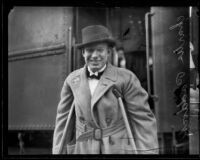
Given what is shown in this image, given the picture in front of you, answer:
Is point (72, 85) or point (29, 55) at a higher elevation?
point (29, 55)

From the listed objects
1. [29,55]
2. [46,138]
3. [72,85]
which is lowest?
[46,138]

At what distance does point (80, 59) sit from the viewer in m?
8.00

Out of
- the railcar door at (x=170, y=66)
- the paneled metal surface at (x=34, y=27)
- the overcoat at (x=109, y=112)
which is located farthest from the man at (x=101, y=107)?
the paneled metal surface at (x=34, y=27)

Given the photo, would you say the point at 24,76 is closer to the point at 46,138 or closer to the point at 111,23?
the point at 46,138

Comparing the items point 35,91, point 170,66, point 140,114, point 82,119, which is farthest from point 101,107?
point 170,66

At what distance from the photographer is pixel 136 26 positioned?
7934mm

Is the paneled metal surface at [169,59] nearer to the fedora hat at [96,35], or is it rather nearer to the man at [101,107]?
the man at [101,107]

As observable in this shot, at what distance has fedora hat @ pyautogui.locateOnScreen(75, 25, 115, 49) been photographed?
793 cm

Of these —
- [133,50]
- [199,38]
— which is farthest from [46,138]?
[199,38]

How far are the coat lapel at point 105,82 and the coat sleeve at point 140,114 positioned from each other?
0.26m

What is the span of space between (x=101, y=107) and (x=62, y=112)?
682 millimetres

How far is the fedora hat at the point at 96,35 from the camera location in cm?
793

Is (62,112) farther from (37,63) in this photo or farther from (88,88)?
(37,63)

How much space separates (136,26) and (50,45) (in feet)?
4.81
